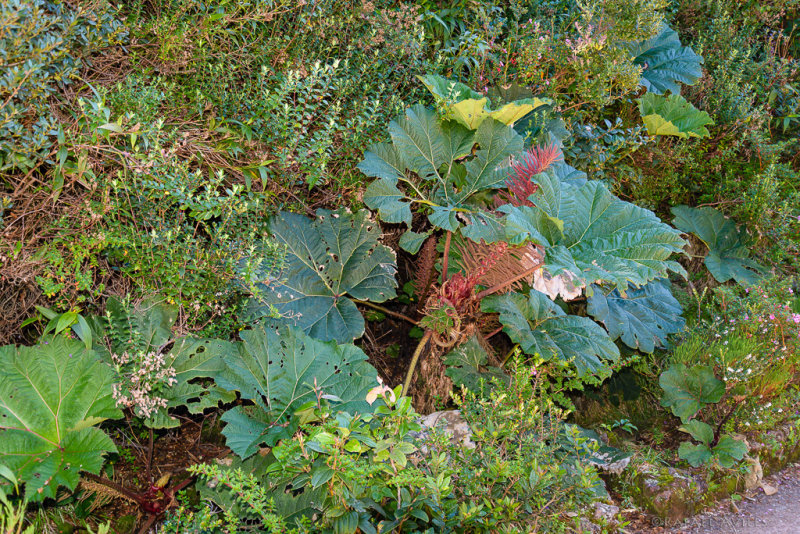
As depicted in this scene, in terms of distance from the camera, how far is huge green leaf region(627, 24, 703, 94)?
463 centimetres

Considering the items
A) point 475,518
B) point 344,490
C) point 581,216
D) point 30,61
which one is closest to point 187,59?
point 30,61

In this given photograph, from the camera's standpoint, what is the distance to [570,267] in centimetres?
243

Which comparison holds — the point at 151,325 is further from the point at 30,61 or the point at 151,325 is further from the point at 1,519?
the point at 30,61

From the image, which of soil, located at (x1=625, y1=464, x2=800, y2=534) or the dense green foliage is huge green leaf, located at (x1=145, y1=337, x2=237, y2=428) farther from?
soil, located at (x1=625, y1=464, x2=800, y2=534)

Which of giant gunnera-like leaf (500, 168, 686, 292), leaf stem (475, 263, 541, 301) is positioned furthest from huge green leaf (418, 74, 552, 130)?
leaf stem (475, 263, 541, 301)

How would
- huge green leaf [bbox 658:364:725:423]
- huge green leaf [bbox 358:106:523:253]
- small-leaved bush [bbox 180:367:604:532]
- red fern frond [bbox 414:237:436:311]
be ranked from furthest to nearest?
red fern frond [bbox 414:237:436:311] → huge green leaf [bbox 658:364:725:423] → huge green leaf [bbox 358:106:523:253] → small-leaved bush [bbox 180:367:604:532]

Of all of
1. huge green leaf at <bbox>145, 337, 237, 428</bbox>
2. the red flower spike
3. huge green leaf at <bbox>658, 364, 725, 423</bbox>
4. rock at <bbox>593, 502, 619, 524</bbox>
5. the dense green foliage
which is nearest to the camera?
the dense green foliage

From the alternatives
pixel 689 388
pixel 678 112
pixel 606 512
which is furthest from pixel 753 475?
pixel 678 112

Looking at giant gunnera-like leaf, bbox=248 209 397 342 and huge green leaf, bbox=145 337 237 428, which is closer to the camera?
huge green leaf, bbox=145 337 237 428

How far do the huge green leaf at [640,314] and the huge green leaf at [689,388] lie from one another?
20 cm

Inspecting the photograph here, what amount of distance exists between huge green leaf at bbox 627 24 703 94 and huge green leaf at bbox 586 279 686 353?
1.82 metres

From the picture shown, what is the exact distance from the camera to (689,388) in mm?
3408

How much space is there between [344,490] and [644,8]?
140 inches

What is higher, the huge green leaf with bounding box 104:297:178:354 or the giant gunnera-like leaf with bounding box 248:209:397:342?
the huge green leaf with bounding box 104:297:178:354
